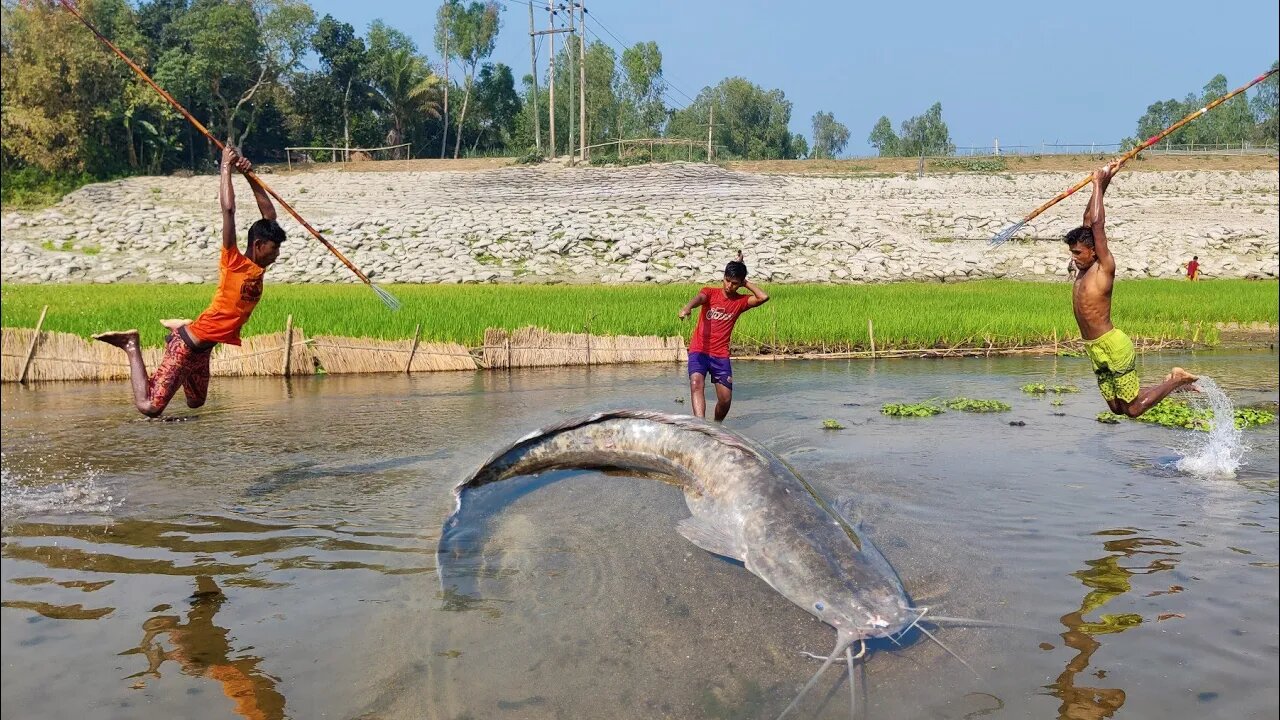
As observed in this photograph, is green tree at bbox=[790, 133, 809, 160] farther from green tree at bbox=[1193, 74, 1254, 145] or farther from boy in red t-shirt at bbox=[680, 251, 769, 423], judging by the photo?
boy in red t-shirt at bbox=[680, 251, 769, 423]

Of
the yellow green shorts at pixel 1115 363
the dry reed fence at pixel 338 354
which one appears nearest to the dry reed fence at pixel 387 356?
the dry reed fence at pixel 338 354

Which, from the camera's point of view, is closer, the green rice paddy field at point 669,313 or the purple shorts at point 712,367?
the purple shorts at point 712,367

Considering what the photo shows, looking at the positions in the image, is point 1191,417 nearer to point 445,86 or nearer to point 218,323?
point 218,323

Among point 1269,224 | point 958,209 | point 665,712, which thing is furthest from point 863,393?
point 1269,224

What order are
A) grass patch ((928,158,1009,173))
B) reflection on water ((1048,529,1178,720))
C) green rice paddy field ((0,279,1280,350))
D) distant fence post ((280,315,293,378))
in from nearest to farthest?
reflection on water ((1048,529,1178,720))
distant fence post ((280,315,293,378))
green rice paddy field ((0,279,1280,350))
grass patch ((928,158,1009,173))

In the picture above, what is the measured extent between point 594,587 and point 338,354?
828 cm

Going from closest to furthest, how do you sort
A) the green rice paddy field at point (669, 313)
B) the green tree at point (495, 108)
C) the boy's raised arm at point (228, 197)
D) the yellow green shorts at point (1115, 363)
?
the boy's raised arm at point (228, 197) → the yellow green shorts at point (1115, 363) → the green rice paddy field at point (669, 313) → the green tree at point (495, 108)

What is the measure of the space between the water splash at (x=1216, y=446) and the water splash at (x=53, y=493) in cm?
668

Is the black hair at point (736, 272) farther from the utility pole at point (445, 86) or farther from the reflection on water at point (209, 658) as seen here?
the utility pole at point (445, 86)

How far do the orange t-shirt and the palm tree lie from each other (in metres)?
37.0

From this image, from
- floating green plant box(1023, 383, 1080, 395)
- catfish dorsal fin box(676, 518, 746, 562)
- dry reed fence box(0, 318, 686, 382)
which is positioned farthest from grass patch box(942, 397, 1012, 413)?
catfish dorsal fin box(676, 518, 746, 562)

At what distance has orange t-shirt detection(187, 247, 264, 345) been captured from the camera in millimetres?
5879

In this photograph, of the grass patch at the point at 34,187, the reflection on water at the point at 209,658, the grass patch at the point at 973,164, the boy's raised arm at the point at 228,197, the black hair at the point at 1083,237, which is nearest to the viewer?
the reflection on water at the point at 209,658

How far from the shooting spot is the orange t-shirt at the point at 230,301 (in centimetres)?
588
